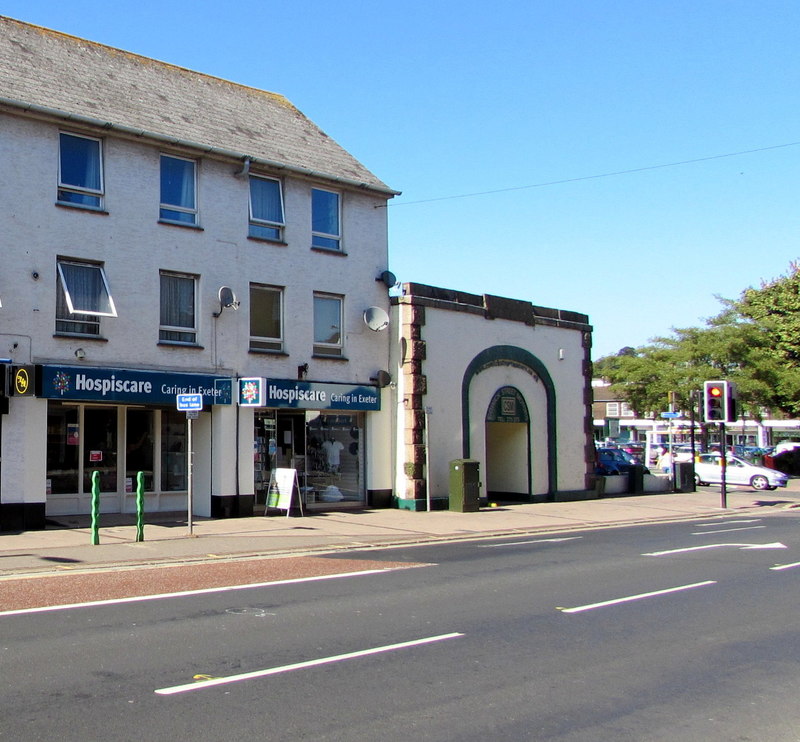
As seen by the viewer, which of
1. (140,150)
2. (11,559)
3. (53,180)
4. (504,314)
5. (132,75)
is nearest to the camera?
(11,559)

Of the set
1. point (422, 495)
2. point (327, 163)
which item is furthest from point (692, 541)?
point (327, 163)

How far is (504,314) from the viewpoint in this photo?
26.0 metres

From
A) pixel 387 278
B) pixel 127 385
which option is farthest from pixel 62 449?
pixel 387 278

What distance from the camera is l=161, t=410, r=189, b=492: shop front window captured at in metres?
20.5

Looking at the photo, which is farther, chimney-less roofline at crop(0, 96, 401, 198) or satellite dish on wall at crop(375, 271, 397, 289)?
satellite dish on wall at crop(375, 271, 397, 289)

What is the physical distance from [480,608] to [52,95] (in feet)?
47.5

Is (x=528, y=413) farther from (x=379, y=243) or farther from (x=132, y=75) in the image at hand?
(x=132, y=75)

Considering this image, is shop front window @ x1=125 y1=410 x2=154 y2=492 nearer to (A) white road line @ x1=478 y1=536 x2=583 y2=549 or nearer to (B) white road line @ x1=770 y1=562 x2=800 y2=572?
(A) white road line @ x1=478 y1=536 x2=583 y2=549

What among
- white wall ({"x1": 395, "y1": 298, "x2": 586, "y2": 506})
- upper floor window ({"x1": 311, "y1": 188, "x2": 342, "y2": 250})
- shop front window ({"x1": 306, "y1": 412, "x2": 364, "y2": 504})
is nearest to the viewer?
shop front window ({"x1": 306, "y1": 412, "x2": 364, "y2": 504})

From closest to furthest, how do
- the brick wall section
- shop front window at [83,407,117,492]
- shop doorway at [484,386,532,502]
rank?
shop front window at [83,407,117,492]
the brick wall section
shop doorway at [484,386,532,502]

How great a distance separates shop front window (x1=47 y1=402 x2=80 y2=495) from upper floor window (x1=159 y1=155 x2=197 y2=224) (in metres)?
4.70

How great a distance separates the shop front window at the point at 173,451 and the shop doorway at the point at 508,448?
8741 millimetres

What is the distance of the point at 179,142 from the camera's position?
1956 cm

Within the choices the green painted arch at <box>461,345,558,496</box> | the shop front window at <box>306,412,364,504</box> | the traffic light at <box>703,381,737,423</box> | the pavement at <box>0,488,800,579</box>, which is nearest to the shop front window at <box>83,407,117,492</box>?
the pavement at <box>0,488,800,579</box>
